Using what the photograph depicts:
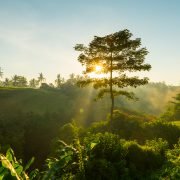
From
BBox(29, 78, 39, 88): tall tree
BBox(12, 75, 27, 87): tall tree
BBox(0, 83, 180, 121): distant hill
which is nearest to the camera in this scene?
BBox(0, 83, 180, 121): distant hill

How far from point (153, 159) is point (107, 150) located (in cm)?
→ 323

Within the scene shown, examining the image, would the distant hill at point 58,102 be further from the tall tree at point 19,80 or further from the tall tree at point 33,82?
the tall tree at point 33,82

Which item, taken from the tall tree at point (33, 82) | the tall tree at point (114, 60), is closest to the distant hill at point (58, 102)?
the tall tree at point (114, 60)

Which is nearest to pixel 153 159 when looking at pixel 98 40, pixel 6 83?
pixel 98 40

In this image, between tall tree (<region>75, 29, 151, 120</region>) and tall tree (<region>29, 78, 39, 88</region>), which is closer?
tall tree (<region>75, 29, 151, 120</region>)

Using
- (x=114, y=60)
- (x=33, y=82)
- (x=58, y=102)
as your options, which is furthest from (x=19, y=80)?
(x=114, y=60)

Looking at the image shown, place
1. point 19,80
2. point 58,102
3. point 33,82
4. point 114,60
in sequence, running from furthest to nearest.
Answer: point 33,82 → point 19,80 → point 58,102 → point 114,60

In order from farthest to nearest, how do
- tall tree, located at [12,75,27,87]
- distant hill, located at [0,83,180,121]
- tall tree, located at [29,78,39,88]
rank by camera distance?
tall tree, located at [29,78,39,88], tall tree, located at [12,75,27,87], distant hill, located at [0,83,180,121]

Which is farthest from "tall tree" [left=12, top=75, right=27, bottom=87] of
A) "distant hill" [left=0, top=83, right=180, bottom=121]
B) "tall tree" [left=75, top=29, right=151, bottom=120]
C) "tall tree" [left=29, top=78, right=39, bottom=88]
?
"tall tree" [left=75, top=29, right=151, bottom=120]

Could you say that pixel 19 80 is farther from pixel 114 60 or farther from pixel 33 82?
pixel 114 60

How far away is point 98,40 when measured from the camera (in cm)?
2992

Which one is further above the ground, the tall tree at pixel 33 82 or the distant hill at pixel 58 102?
the tall tree at pixel 33 82

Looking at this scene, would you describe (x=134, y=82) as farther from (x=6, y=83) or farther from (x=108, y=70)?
(x=6, y=83)

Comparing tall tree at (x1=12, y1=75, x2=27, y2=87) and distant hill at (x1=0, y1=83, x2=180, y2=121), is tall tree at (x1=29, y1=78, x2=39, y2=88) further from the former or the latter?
distant hill at (x1=0, y1=83, x2=180, y2=121)
